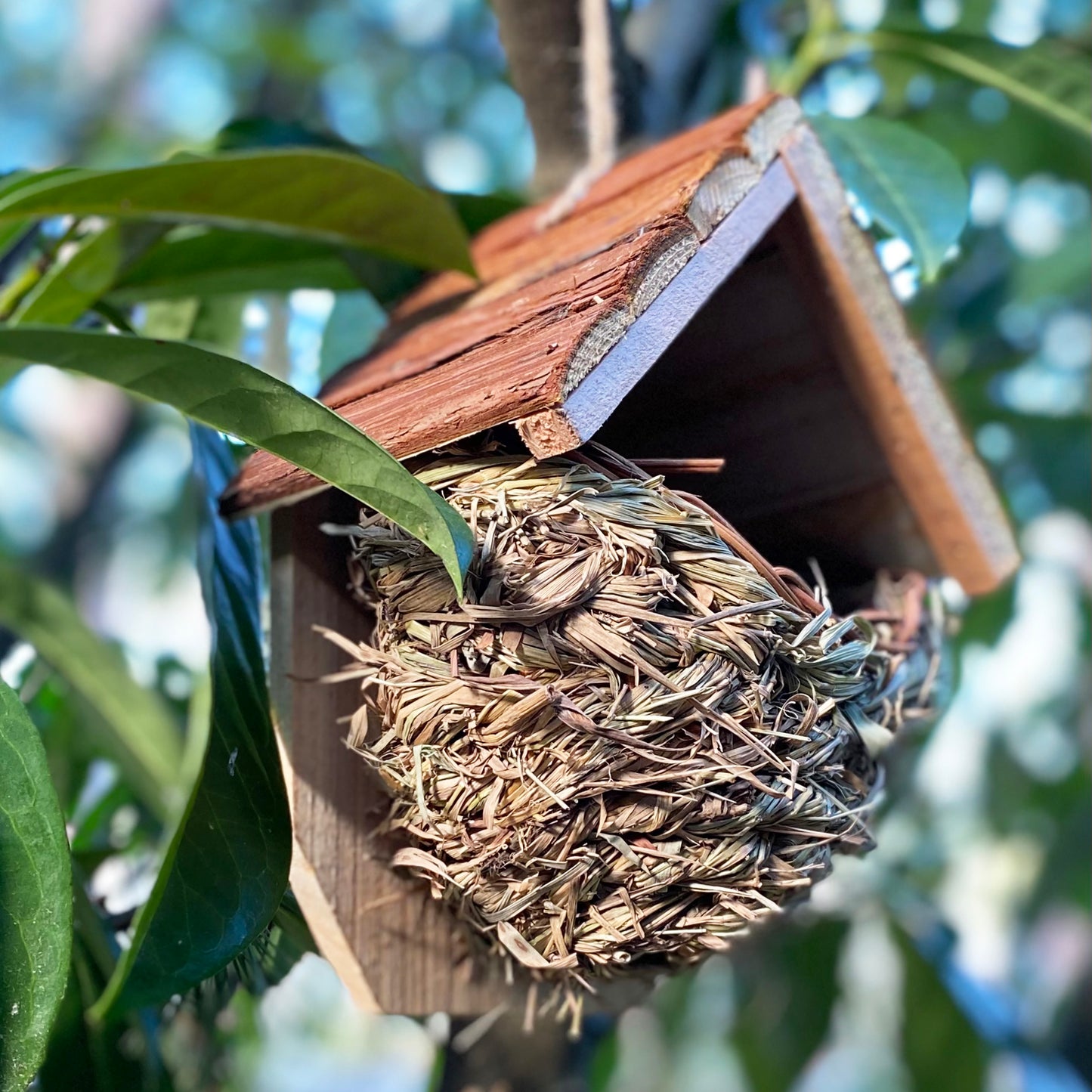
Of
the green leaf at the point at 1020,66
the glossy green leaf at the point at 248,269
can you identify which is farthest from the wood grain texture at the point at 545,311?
the green leaf at the point at 1020,66

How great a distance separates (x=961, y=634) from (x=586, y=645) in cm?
102

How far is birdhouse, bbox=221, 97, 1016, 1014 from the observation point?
524 millimetres

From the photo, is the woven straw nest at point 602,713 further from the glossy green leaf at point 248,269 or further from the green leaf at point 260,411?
the glossy green leaf at point 248,269

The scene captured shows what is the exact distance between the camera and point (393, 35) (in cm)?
249

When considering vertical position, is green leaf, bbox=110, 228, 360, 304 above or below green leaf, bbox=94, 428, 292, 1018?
above

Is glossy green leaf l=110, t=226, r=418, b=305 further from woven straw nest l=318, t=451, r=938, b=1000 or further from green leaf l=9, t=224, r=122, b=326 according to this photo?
woven straw nest l=318, t=451, r=938, b=1000

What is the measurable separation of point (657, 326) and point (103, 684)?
734mm

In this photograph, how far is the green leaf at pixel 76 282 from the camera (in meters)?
0.77

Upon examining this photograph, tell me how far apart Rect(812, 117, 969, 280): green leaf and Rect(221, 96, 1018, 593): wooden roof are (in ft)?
0.10

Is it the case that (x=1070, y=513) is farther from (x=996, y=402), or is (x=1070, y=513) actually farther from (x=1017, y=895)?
(x=1017, y=895)

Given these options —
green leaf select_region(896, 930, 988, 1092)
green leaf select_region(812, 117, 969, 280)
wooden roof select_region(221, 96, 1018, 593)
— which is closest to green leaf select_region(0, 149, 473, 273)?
wooden roof select_region(221, 96, 1018, 593)

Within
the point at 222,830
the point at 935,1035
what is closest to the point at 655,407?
the point at 222,830

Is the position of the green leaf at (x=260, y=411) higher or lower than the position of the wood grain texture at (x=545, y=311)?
higher

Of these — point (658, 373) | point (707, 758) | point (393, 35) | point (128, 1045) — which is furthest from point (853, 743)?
point (393, 35)
